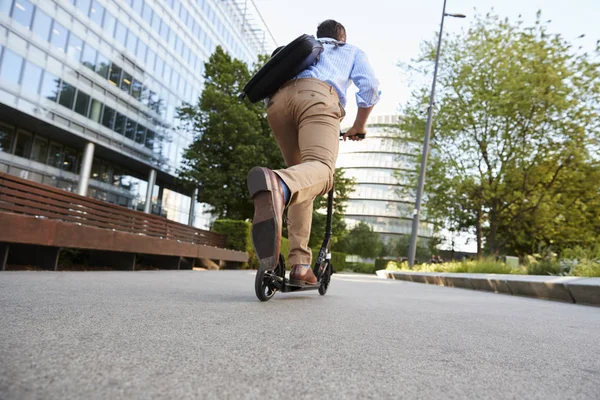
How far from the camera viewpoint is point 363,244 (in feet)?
199

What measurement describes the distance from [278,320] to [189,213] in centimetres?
4149

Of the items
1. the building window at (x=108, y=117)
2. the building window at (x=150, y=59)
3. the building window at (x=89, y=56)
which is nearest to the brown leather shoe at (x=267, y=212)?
the building window at (x=89, y=56)

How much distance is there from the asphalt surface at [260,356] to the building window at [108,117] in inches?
1115

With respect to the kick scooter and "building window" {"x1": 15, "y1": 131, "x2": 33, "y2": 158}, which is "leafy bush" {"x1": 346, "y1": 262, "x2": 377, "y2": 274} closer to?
"building window" {"x1": 15, "y1": 131, "x2": 33, "y2": 158}

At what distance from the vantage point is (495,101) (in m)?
17.6

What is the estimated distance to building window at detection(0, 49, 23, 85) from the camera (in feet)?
69.7

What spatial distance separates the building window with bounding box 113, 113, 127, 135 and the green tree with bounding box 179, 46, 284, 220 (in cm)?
429

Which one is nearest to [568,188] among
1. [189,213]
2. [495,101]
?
[495,101]

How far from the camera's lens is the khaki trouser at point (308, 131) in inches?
115

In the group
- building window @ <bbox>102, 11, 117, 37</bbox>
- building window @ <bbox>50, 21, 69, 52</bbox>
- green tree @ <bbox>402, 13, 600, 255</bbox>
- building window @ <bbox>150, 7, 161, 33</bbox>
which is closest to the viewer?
green tree @ <bbox>402, 13, 600, 255</bbox>

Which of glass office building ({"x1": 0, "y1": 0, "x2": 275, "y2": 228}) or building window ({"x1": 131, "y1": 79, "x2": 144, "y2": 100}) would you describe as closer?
glass office building ({"x1": 0, "y1": 0, "x2": 275, "y2": 228})

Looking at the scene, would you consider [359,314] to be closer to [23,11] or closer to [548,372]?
[548,372]

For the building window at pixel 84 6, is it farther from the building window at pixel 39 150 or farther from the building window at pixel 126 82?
the building window at pixel 39 150

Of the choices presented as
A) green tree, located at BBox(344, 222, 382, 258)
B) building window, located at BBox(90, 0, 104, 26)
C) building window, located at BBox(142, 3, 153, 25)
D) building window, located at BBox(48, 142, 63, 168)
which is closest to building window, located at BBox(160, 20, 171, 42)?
building window, located at BBox(142, 3, 153, 25)
